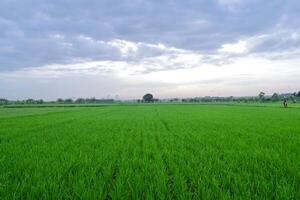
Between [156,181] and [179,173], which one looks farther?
[179,173]

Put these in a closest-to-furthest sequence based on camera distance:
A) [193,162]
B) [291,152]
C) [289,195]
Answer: [289,195]
[193,162]
[291,152]

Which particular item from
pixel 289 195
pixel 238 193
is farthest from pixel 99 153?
pixel 289 195

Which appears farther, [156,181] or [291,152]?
[291,152]

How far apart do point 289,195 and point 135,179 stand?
7.02ft

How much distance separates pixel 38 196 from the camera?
143 inches

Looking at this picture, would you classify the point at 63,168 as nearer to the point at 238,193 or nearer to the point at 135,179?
the point at 135,179

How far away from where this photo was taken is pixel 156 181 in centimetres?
413

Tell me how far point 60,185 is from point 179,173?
1907mm

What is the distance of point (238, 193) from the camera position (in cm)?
359

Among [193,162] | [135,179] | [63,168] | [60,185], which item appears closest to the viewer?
[60,185]

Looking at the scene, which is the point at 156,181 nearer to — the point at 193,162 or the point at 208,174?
the point at 208,174

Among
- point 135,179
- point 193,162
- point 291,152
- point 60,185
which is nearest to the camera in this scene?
point 60,185

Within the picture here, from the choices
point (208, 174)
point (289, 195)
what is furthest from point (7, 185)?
point (289, 195)

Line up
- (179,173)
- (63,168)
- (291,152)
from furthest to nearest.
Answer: (291,152) → (63,168) → (179,173)
